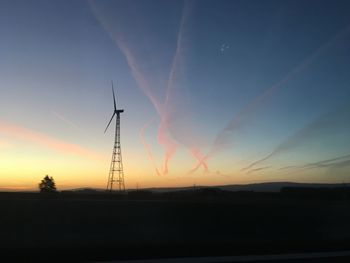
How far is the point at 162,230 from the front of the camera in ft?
51.6

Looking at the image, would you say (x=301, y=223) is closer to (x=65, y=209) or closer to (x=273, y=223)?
(x=273, y=223)

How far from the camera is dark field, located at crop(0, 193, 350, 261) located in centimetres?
1389

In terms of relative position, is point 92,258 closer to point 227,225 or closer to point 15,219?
point 15,219

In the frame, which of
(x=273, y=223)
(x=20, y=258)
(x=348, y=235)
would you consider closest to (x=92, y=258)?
(x=20, y=258)

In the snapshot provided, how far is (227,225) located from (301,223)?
2875 millimetres

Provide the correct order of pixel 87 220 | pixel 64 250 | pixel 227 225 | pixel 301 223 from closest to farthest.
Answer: pixel 64 250, pixel 87 220, pixel 227 225, pixel 301 223

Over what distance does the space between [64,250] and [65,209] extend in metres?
1.58

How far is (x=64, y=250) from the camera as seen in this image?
1388 centimetres

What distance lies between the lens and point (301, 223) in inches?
695

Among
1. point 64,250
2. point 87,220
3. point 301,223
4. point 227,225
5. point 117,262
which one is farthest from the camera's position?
point 301,223

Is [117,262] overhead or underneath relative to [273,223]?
underneath

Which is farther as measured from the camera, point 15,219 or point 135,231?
point 135,231

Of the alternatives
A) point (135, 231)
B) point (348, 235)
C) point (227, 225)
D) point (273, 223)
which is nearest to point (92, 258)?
point (135, 231)

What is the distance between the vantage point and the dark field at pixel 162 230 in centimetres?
1389
